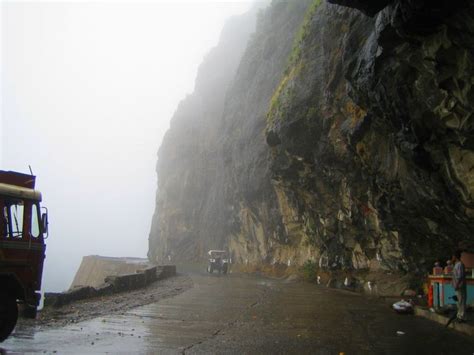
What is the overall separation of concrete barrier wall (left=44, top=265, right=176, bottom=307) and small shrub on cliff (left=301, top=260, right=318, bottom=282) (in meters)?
9.74

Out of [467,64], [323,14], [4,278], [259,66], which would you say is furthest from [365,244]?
[259,66]

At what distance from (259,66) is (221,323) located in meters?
42.5

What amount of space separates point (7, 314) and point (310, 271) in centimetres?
2453

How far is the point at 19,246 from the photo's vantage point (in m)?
9.42

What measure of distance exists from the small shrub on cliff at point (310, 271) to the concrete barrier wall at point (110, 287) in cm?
974

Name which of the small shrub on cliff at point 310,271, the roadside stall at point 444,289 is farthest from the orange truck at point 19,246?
the small shrub on cliff at point 310,271

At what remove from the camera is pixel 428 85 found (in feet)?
35.9

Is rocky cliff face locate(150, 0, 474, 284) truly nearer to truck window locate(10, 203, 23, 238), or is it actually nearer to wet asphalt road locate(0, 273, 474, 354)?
wet asphalt road locate(0, 273, 474, 354)

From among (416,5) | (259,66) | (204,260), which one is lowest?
(204,260)

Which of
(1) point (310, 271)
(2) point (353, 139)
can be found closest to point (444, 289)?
(2) point (353, 139)

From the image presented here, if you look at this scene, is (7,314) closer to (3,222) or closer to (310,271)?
(3,222)

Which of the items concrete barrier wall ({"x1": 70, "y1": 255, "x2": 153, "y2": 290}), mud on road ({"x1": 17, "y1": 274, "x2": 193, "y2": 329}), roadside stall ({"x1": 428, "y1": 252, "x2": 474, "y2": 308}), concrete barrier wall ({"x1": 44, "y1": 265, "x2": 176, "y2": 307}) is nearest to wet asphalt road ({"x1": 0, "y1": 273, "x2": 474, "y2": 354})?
mud on road ({"x1": 17, "y1": 274, "x2": 193, "y2": 329})

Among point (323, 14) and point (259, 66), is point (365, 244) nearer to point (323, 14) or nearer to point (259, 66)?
point (323, 14)

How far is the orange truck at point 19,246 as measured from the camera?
906cm
